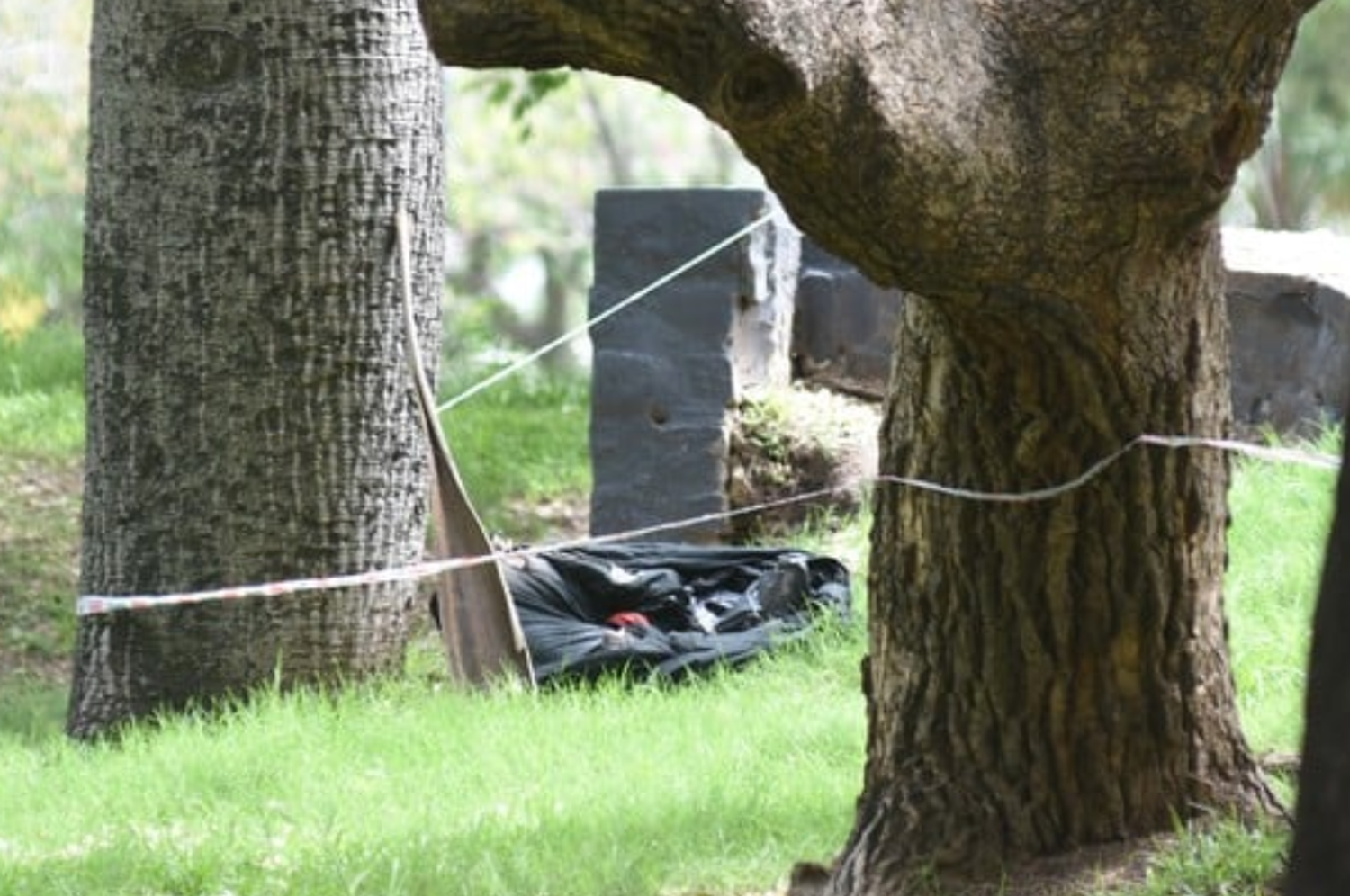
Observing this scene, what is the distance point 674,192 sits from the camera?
9719 mm

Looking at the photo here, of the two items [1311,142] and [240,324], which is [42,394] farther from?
[1311,142]

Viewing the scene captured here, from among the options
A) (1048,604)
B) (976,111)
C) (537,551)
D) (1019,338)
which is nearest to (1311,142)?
(537,551)

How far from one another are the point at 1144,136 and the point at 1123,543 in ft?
2.91

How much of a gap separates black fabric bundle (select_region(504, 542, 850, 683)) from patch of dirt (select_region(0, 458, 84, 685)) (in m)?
2.56

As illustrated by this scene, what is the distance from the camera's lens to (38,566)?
1044 centimetres

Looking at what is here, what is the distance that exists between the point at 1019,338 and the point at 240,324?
3.65 meters

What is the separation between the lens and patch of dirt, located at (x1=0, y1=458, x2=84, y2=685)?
9.87 meters

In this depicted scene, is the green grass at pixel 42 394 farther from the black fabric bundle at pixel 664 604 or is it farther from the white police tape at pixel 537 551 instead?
the white police tape at pixel 537 551

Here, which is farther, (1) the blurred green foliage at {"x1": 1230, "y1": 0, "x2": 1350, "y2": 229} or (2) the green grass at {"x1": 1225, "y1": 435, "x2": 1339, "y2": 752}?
(1) the blurred green foliage at {"x1": 1230, "y1": 0, "x2": 1350, "y2": 229}

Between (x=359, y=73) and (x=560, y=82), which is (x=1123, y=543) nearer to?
(x=359, y=73)

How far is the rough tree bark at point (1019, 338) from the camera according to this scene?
3.51 metres

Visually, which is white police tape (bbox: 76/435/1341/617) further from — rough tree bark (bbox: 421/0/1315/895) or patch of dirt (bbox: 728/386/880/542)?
patch of dirt (bbox: 728/386/880/542)

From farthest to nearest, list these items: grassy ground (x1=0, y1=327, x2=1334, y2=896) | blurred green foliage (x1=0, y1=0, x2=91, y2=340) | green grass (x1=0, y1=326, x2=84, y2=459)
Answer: blurred green foliage (x1=0, y1=0, x2=91, y2=340) < green grass (x1=0, y1=326, x2=84, y2=459) < grassy ground (x1=0, y1=327, x2=1334, y2=896)

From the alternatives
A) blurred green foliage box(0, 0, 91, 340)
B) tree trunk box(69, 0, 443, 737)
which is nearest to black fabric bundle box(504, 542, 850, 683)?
tree trunk box(69, 0, 443, 737)
